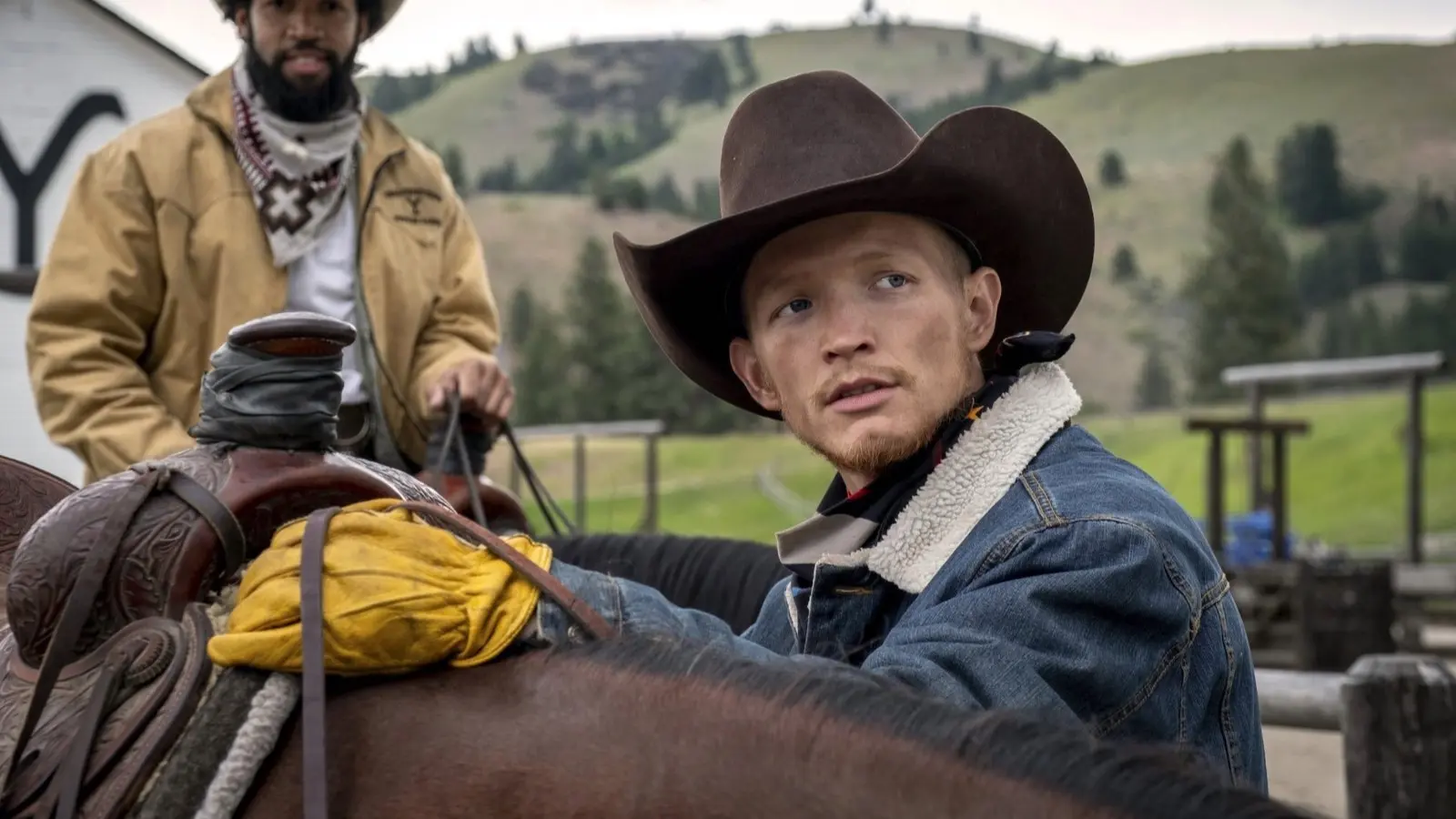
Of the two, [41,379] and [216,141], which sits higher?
[216,141]

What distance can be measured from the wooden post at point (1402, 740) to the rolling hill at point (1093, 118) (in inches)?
2529

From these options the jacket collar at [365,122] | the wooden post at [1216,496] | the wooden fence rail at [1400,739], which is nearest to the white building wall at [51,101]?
the jacket collar at [365,122]

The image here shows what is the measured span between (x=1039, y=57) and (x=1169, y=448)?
8609 centimetres

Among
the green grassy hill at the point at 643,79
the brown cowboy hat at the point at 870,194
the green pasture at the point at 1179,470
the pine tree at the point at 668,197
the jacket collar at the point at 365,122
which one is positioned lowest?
the green pasture at the point at 1179,470

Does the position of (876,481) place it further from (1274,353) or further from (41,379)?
(1274,353)

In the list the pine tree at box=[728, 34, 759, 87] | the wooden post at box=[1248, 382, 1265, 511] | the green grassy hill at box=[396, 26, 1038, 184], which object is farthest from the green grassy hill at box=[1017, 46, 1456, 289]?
the wooden post at box=[1248, 382, 1265, 511]

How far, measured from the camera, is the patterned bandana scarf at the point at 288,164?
10.4 ft

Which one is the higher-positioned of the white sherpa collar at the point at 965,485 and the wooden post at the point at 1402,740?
the white sherpa collar at the point at 965,485

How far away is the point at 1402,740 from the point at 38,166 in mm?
10045

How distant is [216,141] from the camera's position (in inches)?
126

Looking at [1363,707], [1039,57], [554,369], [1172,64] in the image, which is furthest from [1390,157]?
[1363,707]

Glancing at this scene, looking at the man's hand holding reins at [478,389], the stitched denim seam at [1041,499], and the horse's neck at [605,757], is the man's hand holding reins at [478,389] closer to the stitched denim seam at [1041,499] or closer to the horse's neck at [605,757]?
the stitched denim seam at [1041,499]

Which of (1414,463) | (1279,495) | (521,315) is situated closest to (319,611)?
(1279,495)

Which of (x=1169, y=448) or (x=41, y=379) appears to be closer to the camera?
(x=41, y=379)
